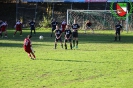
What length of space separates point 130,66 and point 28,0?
124ft

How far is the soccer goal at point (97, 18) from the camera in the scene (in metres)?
49.3

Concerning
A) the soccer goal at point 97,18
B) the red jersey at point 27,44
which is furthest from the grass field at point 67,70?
the soccer goal at point 97,18

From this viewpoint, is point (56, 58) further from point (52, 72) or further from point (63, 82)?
point (63, 82)

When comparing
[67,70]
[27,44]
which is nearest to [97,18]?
[27,44]

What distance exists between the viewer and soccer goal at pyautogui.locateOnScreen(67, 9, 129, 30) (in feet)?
162

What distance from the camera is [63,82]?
566 inches

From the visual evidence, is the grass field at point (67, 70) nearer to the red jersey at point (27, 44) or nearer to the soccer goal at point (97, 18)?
Result: the red jersey at point (27, 44)

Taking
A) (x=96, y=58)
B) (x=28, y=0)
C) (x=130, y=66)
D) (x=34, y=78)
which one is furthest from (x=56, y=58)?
(x=28, y=0)

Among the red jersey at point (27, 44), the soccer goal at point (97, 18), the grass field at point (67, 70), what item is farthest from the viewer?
the soccer goal at point (97, 18)

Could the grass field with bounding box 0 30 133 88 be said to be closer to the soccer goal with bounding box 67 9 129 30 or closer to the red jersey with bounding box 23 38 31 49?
the red jersey with bounding box 23 38 31 49

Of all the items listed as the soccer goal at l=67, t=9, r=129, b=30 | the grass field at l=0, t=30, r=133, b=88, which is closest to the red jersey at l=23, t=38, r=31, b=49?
the grass field at l=0, t=30, r=133, b=88

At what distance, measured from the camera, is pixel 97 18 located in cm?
5081

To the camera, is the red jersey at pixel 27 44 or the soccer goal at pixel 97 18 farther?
the soccer goal at pixel 97 18

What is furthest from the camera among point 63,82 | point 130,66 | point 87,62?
point 87,62
